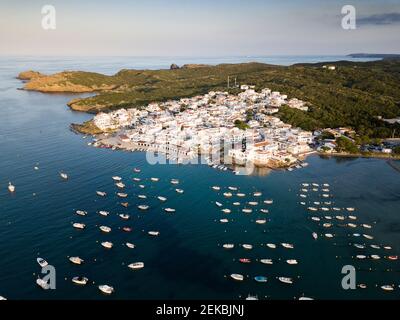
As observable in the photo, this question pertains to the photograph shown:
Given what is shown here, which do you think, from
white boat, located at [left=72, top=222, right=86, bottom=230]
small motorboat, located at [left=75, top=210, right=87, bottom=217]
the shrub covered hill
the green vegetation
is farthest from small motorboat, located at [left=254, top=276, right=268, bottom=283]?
the shrub covered hill

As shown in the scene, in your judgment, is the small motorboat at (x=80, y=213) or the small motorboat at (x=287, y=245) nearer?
the small motorboat at (x=287, y=245)

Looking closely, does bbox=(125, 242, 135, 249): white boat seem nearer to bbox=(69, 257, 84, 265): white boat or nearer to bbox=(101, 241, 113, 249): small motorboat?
bbox=(101, 241, 113, 249): small motorboat

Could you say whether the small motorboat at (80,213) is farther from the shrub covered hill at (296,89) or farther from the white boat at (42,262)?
the shrub covered hill at (296,89)

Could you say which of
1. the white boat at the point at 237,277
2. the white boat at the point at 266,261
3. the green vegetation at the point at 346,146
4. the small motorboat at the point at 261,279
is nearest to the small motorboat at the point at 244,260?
the white boat at the point at 266,261

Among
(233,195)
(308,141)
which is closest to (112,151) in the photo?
(233,195)

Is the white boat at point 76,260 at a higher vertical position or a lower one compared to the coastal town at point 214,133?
lower
